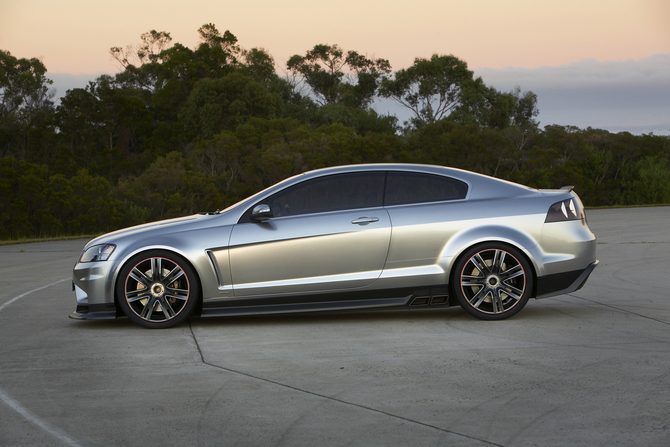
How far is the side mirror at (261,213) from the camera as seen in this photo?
7.22m

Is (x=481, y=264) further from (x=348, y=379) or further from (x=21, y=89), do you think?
(x=21, y=89)

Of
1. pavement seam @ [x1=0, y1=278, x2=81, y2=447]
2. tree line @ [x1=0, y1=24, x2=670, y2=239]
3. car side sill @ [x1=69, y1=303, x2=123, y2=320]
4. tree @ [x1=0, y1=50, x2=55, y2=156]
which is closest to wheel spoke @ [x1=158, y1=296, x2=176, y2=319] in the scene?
car side sill @ [x1=69, y1=303, x2=123, y2=320]

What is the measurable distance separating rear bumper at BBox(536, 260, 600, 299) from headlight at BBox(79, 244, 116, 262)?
4.33 m

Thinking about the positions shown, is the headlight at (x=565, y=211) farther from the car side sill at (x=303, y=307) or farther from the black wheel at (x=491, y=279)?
the car side sill at (x=303, y=307)

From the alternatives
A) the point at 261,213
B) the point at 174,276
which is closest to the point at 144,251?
the point at 174,276

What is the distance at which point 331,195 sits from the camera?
24.8 ft

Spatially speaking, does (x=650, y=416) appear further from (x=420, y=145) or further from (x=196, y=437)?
(x=420, y=145)

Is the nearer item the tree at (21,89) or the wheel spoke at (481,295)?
the wheel spoke at (481,295)

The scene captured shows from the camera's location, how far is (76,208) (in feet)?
97.1

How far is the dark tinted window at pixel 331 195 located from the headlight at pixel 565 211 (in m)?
1.74

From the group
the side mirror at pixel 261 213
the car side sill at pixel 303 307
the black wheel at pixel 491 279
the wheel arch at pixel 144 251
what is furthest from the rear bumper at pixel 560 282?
the wheel arch at pixel 144 251

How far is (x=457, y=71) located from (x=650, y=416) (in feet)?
216

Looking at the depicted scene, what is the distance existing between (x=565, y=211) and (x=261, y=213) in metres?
3.10

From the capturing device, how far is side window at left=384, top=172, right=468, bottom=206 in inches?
297
